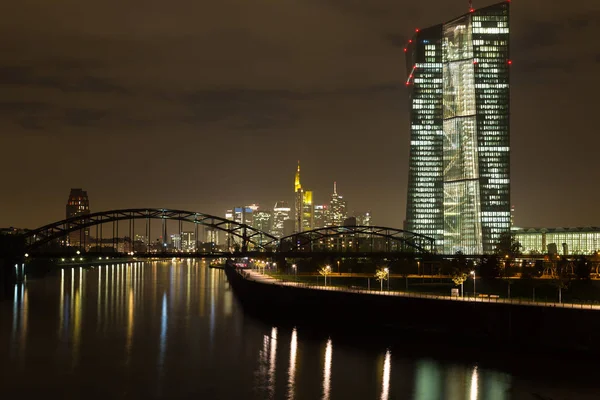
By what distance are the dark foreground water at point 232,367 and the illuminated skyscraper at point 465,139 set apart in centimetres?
11730

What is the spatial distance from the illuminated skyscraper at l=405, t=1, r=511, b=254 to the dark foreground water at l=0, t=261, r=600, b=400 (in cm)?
11730

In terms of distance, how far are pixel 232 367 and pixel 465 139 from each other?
141496 mm

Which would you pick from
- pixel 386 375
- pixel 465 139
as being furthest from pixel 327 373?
pixel 465 139

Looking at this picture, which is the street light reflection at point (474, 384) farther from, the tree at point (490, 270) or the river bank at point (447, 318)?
the tree at point (490, 270)

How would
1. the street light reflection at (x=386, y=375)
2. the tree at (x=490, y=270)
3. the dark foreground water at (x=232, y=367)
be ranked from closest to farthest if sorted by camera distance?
the street light reflection at (x=386, y=375)
the dark foreground water at (x=232, y=367)
the tree at (x=490, y=270)

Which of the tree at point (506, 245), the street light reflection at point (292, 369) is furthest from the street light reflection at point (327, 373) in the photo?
the tree at point (506, 245)

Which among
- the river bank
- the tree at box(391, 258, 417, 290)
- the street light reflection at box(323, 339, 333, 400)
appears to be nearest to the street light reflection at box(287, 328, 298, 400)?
the street light reflection at box(323, 339, 333, 400)

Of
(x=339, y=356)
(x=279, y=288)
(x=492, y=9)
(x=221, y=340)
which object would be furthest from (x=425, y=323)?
(x=492, y=9)

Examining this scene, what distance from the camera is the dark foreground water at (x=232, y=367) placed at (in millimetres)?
39844

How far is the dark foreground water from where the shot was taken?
1569 inches

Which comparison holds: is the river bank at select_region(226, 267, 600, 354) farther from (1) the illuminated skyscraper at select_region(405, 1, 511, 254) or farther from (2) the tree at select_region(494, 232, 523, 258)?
(1) the illuminated skyscraper at select_region(405, 1, 511, 254)

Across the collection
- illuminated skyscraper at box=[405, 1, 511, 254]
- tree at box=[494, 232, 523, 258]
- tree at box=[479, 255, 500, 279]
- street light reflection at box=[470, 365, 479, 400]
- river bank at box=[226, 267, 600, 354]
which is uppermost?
illuminated skyscraper at box=[405, 1, 511, 254]

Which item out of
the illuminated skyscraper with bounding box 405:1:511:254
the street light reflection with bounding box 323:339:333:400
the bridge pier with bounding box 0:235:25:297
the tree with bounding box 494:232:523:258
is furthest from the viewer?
the illuminated skyscraper with bounding box 405:1:511:254

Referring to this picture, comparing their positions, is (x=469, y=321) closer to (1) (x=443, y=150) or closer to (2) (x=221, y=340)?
(2) (x=221, y=340)
